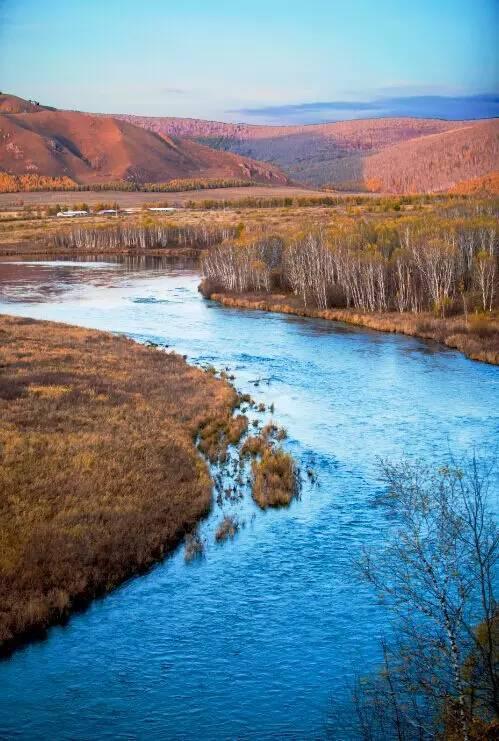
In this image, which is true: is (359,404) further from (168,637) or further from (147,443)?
(168,637)

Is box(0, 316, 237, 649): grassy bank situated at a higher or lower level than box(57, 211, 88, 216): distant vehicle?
lower

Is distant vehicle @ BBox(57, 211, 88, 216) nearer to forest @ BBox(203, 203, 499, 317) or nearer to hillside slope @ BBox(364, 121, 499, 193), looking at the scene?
hillside slope @ BBox(364, 121, 499, 193)

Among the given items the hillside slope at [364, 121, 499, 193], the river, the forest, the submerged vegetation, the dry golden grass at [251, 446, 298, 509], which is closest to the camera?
the river

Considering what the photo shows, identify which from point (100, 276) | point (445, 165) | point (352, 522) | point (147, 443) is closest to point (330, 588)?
point (352, 522)

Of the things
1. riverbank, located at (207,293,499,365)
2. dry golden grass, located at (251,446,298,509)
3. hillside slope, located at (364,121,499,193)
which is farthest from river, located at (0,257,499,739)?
hillside slope, located at (364,121,499,193)

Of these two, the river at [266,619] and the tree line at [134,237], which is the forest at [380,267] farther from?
the tree line at [134,237]

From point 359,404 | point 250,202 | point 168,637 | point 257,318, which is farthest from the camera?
point 250,202

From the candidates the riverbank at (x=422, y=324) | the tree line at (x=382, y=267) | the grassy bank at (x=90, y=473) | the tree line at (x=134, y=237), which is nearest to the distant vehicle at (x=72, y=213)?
the tree line at (x=134, y=237)
